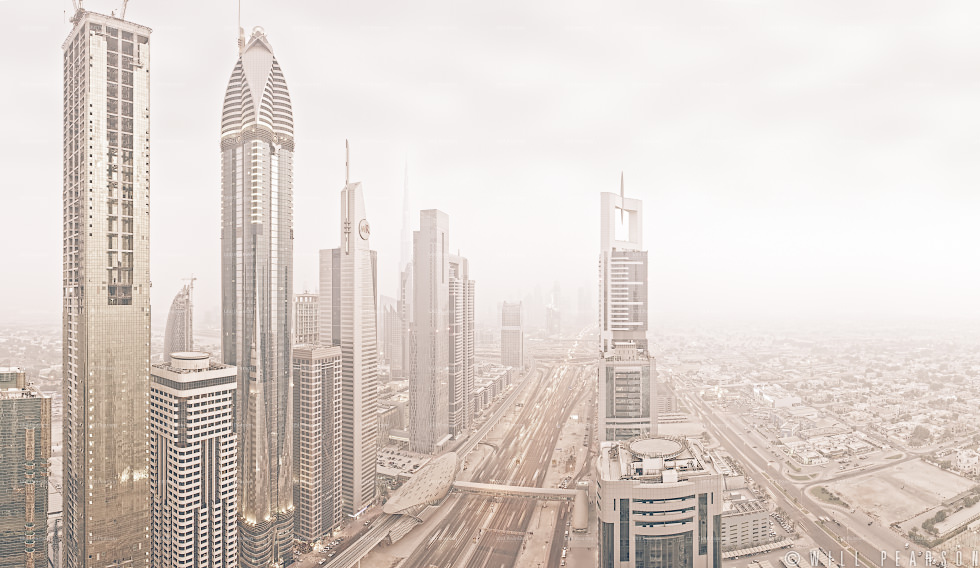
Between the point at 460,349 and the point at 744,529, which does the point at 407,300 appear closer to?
the point at 460,349

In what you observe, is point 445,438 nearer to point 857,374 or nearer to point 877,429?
point 877,429

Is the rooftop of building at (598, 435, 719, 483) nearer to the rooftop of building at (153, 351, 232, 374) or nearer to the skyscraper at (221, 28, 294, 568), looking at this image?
the rooftop of building at (153, 351, 232, 374)

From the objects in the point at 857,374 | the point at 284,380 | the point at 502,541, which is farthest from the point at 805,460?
the point at 284,380

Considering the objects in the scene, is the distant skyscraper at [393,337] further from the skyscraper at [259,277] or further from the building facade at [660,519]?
the building facade at [660,519]

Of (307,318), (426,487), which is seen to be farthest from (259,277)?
(426,487)

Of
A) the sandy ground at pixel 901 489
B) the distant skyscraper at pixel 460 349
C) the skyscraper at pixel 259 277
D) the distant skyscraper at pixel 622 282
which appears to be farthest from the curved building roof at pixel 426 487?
the sandy ground at pixel 901 489
